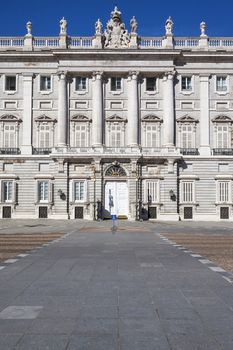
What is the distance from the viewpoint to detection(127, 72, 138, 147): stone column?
2244 inches

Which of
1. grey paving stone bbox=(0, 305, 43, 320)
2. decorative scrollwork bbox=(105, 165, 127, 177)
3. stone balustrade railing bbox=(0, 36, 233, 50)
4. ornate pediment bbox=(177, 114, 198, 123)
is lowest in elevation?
grey paving stone bbox=(0, 305, 43, 320)

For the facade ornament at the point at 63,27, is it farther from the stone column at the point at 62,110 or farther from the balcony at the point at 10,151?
A: the balcony at the point at 10,151

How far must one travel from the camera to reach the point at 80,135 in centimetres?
5778

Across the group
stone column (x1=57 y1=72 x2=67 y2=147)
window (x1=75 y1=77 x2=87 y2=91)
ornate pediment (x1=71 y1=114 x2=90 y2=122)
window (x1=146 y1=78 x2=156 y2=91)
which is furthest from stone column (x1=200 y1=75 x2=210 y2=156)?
stone column (x1=57 y1=72 x2=67 y2=147)

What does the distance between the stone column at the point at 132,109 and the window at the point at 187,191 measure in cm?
758

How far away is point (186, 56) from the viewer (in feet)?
→ 190

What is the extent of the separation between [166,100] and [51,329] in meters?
52.3

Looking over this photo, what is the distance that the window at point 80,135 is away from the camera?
2272 inches

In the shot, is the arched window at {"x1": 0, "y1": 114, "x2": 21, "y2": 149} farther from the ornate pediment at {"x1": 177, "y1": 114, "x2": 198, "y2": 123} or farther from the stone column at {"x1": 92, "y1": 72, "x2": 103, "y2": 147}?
the ornate pediment at {"x1": 177, "y1": 114, "x2": 198, "y2": 123}

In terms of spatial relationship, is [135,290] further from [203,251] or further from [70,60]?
[70,60]

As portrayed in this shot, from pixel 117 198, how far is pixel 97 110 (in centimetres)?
1081

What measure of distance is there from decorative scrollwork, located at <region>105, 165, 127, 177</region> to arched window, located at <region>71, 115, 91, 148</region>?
4354 mm

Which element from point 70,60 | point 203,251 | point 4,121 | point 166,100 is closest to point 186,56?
point 166,100

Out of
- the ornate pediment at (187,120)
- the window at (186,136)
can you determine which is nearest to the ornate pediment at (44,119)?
the ornate pediment at (187,120)
